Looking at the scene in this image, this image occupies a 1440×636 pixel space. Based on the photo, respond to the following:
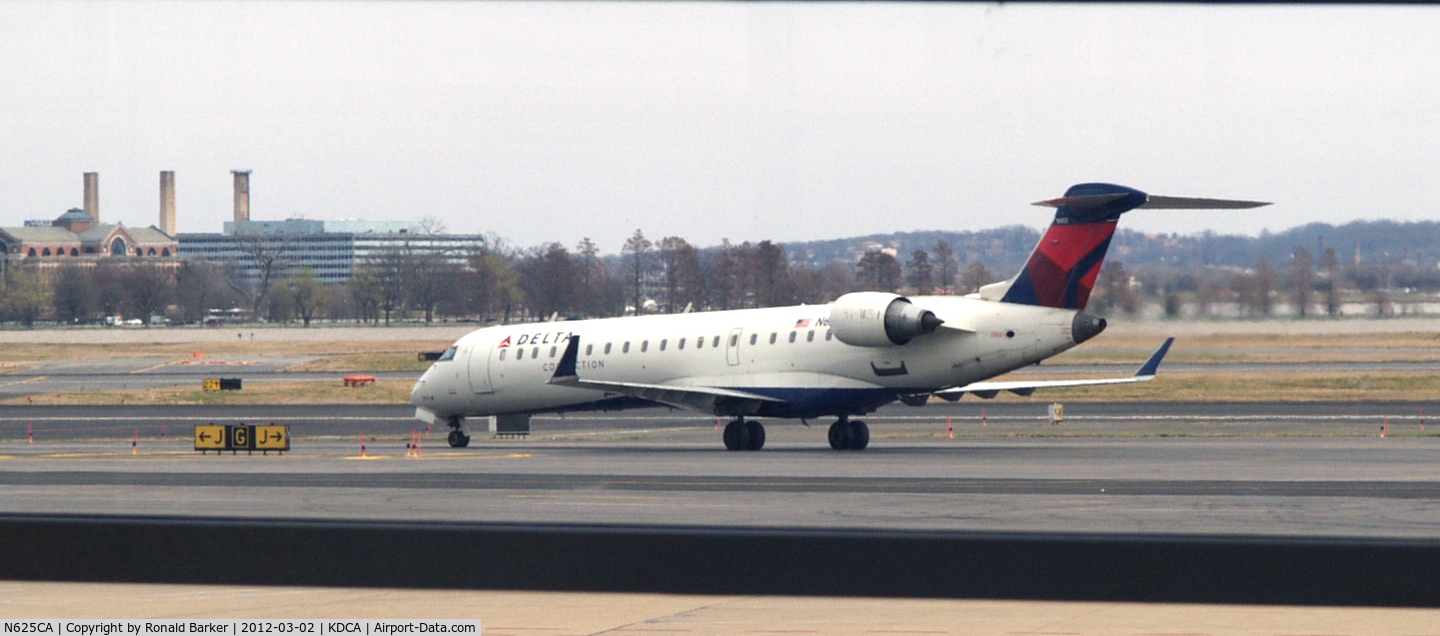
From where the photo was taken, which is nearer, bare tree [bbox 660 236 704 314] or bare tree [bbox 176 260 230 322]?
bare tree [bbox 660 236 704 314]

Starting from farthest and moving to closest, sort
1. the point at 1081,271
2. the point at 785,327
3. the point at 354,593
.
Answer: the point at 785,327
the point at 1081,271
the point at 354,593

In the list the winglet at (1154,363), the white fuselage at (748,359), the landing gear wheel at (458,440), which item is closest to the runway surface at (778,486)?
the landing gear wheel at (458,440)

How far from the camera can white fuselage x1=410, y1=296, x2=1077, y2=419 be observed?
945 inches

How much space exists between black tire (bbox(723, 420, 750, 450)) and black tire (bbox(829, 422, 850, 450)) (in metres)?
1.61

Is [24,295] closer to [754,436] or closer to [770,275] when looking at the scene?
[770,275]

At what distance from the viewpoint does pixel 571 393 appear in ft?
96.7

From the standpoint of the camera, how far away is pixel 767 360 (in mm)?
27016

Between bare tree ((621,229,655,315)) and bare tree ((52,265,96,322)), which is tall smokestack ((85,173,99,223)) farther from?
bare tree ((621,229,655,315))

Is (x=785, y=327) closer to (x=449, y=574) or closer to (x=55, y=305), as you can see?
(x=55, y=305)

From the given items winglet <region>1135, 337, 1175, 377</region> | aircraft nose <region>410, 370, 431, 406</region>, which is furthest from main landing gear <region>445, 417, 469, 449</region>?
winglet <region>1135, 337, 1175, 377</region>

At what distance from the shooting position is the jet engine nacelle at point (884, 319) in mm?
24250

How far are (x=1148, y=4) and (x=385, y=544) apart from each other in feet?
18.9

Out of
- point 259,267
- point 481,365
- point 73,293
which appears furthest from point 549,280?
point 481,365

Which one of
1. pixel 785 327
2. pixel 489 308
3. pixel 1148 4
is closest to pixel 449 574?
pixel 1148 4
